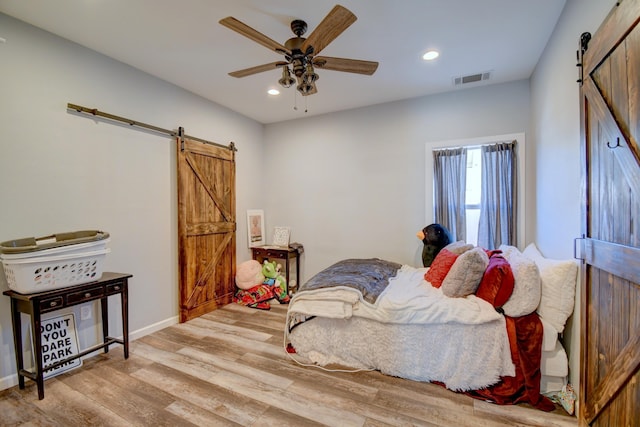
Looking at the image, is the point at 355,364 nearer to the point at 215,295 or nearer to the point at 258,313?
the point at 258,313

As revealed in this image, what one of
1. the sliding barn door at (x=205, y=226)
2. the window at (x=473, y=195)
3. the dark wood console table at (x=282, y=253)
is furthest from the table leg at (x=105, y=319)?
the window at (x=473, y=195)

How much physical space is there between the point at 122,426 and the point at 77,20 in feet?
9.78

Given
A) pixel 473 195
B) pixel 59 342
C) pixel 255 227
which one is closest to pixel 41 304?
pixel 59 342

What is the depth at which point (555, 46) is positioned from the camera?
7.56ft

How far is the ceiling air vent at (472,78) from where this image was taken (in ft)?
10.3

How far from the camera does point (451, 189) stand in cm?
353

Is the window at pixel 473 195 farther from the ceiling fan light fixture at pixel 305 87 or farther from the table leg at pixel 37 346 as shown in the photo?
the table leg at pixel 37 346

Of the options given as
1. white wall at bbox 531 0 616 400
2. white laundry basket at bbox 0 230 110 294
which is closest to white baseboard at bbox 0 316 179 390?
white laundry basket at bbox 0 230 110 294

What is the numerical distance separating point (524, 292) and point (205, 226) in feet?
11.3

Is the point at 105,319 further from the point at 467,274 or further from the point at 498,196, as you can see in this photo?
the point at 498,196

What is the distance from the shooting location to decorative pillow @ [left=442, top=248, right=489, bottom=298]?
7.43 feet

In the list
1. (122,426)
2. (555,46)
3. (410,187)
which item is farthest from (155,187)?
(555,46)

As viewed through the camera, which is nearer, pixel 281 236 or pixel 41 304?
pixel 41 304

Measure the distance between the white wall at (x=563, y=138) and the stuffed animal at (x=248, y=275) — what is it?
346 centimetres
